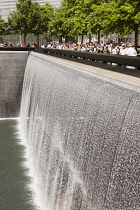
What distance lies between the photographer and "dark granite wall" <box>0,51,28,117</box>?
53.6ft

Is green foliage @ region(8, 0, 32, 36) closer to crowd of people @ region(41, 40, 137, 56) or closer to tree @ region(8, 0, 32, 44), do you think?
tree @ region(8, 0, 32, 44)

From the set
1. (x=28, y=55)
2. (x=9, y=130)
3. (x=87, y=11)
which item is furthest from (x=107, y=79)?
(x=87, y=11)

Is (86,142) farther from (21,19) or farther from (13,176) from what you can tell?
(21,19)

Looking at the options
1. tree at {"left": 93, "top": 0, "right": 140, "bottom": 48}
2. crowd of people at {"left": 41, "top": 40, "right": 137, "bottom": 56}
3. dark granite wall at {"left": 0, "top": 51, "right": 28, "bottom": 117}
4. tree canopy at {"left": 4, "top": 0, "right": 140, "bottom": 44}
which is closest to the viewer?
crowd of people at {"left": 41, "top": 40, "right": 137, "bottom": 56}

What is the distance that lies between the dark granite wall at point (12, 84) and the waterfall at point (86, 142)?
6324 mm

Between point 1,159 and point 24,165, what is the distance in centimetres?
93

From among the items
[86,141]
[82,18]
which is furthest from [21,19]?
[86,141]

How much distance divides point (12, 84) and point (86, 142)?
1121cm

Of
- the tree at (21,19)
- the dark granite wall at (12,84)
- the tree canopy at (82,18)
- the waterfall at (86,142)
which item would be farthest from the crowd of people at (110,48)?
the tree at (21,19)

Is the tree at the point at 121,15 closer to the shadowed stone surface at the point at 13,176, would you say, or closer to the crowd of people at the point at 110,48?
the crowd of people at the point at 110,48

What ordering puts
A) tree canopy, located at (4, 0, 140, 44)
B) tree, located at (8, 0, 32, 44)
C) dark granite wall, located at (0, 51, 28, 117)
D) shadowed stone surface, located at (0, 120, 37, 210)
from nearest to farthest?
1. shadowed stone surface, located at (0, 120, 37, 210)
2. dark granite wall, located at (0, 51, 28, 117)
3. tree canopy, located at (4, 0, 140, 44)
4. tree, located at (8, 0, 32, 44)

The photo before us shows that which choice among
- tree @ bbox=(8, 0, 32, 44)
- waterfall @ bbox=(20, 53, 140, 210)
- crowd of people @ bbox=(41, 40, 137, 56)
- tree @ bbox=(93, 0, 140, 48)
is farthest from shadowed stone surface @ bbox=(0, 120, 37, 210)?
tree @ bbox=(8, 0, 32, 44)

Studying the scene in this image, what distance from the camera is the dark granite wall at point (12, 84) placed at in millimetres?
16328

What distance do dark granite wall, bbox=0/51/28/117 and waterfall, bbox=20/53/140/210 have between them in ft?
20.7
